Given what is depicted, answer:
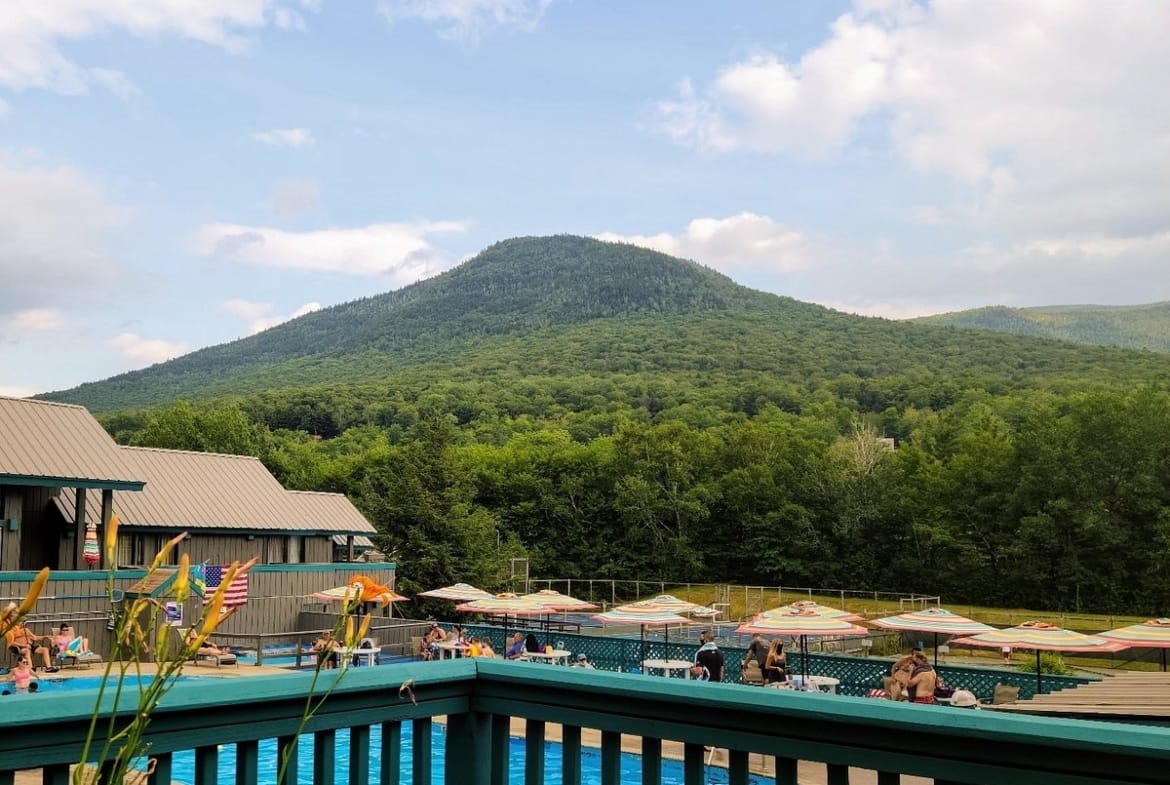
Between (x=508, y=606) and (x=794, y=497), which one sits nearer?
(x=508, y=606)

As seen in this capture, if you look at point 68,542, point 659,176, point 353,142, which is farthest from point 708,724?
point 659,176

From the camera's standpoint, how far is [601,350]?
106 meters

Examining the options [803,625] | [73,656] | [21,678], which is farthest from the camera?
[73,656]

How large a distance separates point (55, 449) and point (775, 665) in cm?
1631

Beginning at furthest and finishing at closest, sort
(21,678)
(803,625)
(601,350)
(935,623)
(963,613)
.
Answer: (601,350), (963,613), (935,623), (803,625), (21,678)

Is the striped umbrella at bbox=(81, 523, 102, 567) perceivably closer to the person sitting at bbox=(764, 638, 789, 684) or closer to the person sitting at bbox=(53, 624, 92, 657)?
the person sitting at bbox=(53, 624, 92, 657)

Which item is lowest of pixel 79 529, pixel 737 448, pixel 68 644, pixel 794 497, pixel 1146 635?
pixel 68 644

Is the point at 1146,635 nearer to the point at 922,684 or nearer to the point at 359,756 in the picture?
the point at 922,684

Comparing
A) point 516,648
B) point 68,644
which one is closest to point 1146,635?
point 516,648

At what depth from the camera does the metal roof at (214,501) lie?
2661 cm

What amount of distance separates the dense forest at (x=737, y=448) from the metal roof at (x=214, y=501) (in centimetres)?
913

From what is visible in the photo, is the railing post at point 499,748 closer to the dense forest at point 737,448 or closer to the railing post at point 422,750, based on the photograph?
the railing post at point 422,750

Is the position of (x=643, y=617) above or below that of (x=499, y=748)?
below

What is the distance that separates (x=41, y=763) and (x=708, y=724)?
1525mm
